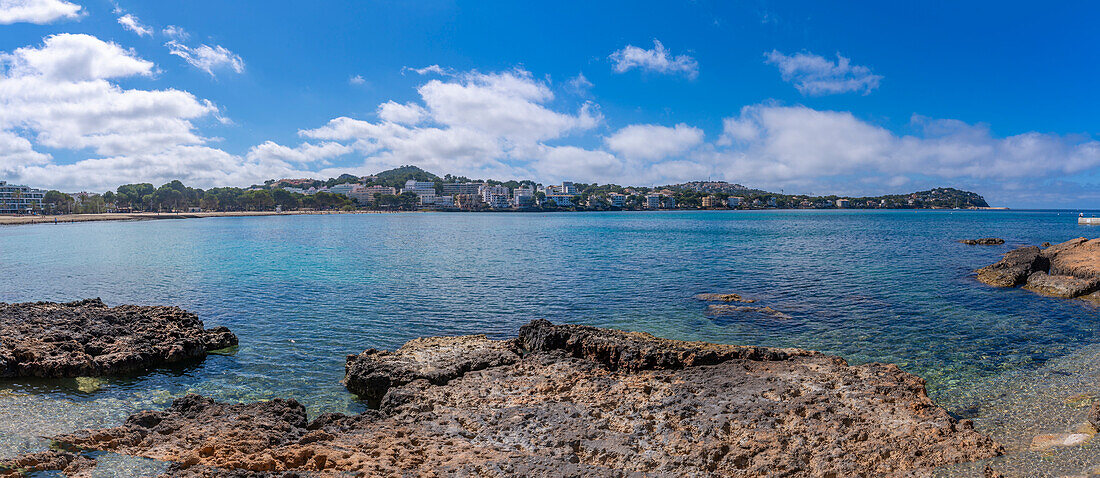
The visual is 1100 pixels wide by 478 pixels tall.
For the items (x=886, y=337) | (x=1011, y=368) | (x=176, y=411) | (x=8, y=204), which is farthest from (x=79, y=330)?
(x=8, y=204)

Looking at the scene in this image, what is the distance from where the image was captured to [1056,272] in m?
27.3

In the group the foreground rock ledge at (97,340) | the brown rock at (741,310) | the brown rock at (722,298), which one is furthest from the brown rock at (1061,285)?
the foreground rock ledge at (97,340)

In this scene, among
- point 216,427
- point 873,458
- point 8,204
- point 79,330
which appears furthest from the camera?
point 8,204

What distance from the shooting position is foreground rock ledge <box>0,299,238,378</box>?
40.1 ft

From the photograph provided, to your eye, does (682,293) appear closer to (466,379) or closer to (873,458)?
(466,379)

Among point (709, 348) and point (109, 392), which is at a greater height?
point (709, 348)

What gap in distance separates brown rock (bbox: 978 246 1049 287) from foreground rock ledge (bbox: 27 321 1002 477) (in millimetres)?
A: 20148

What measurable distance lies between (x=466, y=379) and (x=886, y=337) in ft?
40.7

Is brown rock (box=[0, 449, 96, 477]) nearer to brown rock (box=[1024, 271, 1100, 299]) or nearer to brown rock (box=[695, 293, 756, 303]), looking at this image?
brown rock (box=[695, 293, 756, 303])

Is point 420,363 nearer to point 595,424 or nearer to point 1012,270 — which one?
point 595,424

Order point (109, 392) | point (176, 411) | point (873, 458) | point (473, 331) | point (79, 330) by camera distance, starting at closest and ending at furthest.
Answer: point (873, 458) → point (176, 411) → point (109, 392) → point (79, 330) → point (473, 331)

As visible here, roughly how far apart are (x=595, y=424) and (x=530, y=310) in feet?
38.1

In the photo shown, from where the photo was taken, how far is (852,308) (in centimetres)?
2005

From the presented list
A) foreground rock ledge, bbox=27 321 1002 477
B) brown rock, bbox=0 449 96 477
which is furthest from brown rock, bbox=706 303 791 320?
brown rock, bbox=0 449 96 477
